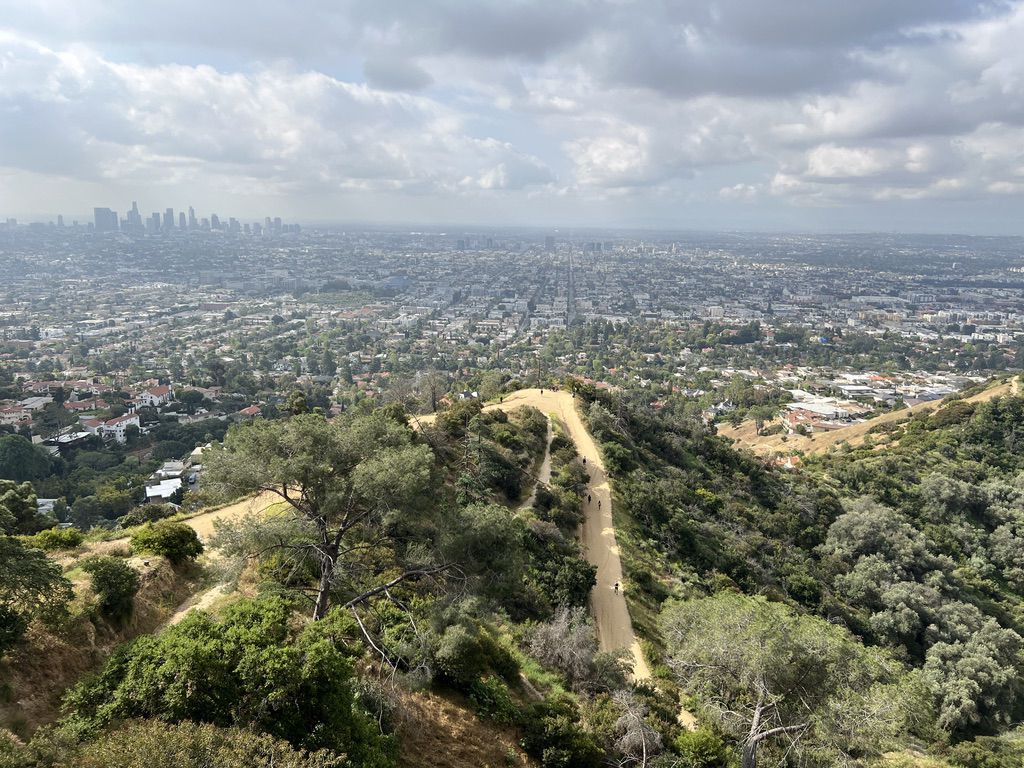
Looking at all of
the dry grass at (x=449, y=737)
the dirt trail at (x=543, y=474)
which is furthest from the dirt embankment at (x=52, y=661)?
the dirt trail at (x=543, y=474)

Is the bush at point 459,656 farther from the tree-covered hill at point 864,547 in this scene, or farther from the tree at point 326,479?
the tree-covered hill at point 864,547

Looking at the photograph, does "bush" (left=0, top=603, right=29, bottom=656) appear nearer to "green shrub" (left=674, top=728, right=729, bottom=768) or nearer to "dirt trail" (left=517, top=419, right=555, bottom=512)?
"green shrub" (left=674, top=728, right=729, bottom=768)

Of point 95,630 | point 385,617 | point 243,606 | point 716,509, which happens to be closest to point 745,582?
point 716,509

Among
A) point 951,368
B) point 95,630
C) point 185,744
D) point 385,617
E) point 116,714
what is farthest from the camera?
point 951,368

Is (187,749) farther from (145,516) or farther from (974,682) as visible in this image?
(974,682)

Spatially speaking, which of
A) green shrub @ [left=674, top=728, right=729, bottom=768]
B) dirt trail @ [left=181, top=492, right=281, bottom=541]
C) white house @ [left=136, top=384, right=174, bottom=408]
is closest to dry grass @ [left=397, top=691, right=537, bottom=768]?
green shrub @ [left=674, top=728, right=729, bottom=768]

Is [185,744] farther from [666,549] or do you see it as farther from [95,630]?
[666,549]
